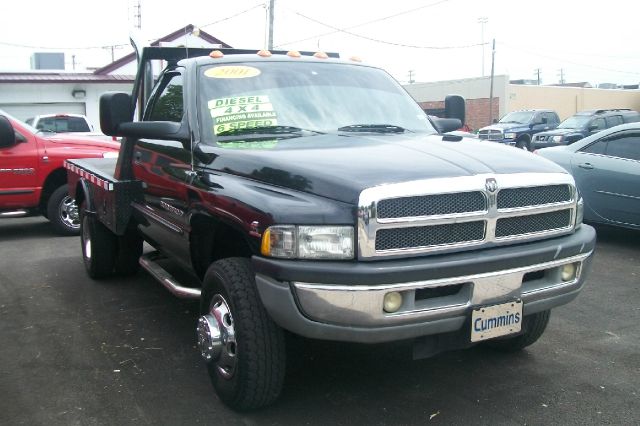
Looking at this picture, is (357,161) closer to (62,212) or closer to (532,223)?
(532,223)

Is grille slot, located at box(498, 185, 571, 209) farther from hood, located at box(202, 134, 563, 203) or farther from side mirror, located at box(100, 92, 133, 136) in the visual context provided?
side mirror, located at box(100, 92, 133, 136)

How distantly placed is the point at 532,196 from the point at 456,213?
56cm

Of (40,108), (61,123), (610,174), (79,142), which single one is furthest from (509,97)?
(79,142)

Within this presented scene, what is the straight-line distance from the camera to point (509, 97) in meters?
43.5

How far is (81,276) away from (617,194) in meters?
6.09

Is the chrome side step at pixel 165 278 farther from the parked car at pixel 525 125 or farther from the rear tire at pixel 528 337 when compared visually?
the parked car at pixel 525 125

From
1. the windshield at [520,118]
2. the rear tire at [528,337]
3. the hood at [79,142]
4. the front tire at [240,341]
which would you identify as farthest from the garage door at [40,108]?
the rear tire at [528,337]

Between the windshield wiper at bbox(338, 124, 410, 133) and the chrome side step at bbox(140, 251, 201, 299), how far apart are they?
55.7 inches

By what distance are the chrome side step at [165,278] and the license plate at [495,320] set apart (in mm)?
1774

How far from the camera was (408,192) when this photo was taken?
124 inches

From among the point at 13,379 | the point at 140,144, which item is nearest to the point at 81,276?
the point at 140,144

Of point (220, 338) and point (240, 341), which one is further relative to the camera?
point (220, 338)

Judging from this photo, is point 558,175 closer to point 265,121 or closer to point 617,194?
point 265,121

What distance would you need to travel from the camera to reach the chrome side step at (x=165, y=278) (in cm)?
424
